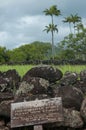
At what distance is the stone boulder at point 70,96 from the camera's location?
7037mm

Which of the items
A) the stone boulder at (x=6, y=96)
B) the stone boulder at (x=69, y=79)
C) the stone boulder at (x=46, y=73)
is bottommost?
the stone boulder at (x=6, y=96)

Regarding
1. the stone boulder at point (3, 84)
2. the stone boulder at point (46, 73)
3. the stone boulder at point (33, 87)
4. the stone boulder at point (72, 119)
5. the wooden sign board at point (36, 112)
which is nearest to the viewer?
the wooden sign board at point (36, 112)

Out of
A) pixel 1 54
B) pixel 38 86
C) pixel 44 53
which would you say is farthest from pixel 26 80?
pixel 44 53

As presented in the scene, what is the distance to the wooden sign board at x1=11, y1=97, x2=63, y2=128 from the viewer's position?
21.8ft

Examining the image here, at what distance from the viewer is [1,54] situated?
64125 mm

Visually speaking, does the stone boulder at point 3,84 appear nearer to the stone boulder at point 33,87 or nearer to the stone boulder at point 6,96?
the stone boulder at point 6,96

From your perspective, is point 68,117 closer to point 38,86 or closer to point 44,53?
point 38,86

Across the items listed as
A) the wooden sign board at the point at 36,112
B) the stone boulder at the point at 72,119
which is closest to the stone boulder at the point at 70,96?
the stone boulder at the point at 72,119

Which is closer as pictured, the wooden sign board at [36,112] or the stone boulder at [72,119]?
the wooden sign board at [36,112]

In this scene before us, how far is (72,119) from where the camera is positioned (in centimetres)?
682

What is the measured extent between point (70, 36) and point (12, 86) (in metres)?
57.3

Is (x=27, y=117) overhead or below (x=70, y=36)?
below

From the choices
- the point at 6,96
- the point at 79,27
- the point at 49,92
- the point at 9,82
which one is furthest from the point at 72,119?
the point at 79,27

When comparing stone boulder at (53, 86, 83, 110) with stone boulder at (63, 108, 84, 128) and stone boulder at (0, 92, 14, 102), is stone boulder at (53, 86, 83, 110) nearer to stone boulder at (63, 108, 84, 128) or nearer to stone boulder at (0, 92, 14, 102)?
stone boulder at (63, 108, 84, 128)
